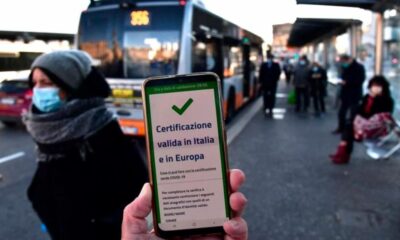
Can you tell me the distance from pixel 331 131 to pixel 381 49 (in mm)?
2341

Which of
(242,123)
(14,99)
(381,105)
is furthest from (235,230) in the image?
(14,99)

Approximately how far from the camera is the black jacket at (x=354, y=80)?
881cm

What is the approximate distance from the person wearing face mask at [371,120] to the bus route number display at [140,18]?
4.08 m

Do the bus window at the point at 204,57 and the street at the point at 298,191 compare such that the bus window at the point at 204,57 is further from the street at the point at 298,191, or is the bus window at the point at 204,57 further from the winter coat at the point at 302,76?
the winter coat at the point at 302,76

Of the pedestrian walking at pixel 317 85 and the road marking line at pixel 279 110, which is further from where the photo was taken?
the road marking line at pixel 279 110

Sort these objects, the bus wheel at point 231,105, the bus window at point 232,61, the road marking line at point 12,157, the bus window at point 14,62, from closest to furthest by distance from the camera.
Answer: the bus window at point 14,62 < the road marking line at point 12,157 < the bus window at point 232,61 < the bus wheel at point 231,105

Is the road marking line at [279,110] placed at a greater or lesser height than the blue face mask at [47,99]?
lesser

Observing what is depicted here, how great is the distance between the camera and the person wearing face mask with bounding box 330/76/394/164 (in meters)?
6.40

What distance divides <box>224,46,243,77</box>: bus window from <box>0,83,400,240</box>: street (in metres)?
2.19

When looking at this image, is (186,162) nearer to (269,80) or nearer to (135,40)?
(135,40)

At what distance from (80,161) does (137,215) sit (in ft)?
2.95

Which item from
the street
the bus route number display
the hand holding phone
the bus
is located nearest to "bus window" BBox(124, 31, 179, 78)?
the bus

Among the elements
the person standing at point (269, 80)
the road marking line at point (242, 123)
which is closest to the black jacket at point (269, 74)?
the person standing at point (269, 80)

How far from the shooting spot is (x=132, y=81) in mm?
7656
